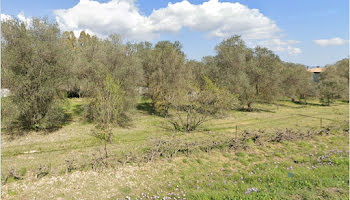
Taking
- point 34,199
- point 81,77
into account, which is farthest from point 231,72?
point 34,199

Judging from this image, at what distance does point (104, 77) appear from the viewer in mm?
17047

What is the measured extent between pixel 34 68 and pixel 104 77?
504cm

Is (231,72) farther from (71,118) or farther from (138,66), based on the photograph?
(71,118)

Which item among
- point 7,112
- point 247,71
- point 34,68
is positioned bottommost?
point 7,112

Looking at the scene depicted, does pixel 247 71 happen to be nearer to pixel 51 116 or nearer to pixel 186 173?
pixel 186 173

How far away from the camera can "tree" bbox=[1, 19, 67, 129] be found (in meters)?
13.5

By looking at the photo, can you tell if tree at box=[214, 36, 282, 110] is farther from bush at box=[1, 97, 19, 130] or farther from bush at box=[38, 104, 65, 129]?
bush at box=[1, 97, 19, 130]

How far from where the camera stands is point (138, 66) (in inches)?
768

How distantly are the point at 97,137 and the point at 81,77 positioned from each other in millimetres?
6759

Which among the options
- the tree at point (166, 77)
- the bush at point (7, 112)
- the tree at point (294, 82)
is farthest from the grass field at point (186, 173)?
the tree at point (294, 82)

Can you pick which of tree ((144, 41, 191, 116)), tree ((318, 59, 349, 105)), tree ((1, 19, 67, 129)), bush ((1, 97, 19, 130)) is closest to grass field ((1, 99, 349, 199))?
bush ((1, 97, 19, 130))

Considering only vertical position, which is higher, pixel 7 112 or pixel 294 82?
pixel 294 82

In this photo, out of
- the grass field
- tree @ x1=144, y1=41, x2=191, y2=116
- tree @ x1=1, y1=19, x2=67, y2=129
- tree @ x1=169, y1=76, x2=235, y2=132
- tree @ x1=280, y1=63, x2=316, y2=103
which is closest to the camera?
the grass field

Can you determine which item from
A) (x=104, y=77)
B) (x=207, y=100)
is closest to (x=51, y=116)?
(x=104, y=77)
